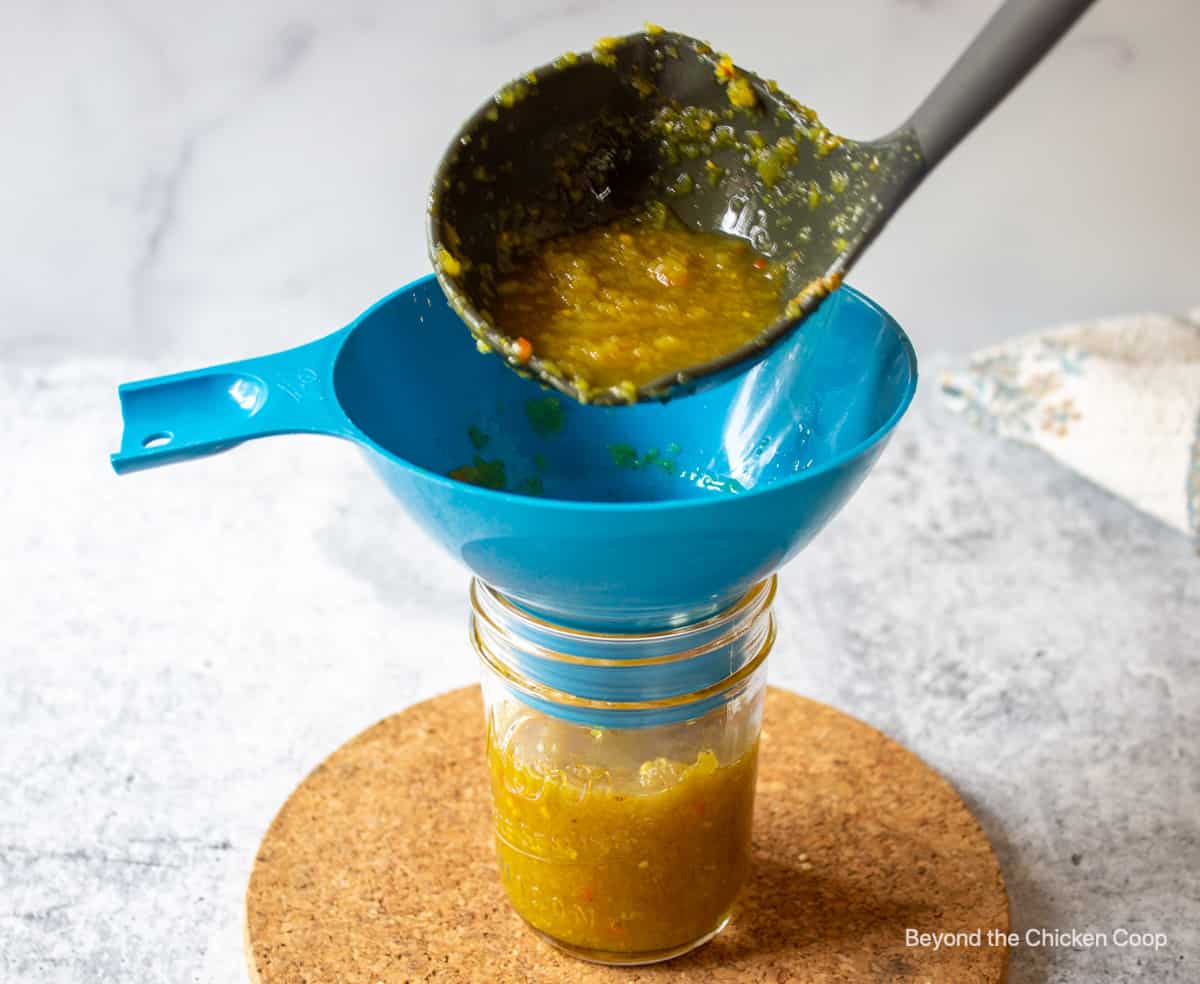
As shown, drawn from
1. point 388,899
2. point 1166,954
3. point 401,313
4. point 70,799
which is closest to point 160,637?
point 70,799

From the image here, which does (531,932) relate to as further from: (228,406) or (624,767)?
(228,406)

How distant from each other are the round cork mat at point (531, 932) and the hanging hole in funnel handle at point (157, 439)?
1.35 ft

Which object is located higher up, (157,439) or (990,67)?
(990,67)

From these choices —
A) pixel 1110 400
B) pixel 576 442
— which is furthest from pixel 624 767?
pixel 1110 400

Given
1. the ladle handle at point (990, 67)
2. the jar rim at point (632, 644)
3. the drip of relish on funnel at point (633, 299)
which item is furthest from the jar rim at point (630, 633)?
the ladle handle at point (990, 67)

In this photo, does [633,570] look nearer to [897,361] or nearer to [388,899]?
[897,361]

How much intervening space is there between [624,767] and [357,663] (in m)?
0.56

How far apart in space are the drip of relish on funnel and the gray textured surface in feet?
1.92

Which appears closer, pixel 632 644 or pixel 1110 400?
pixel 632 644

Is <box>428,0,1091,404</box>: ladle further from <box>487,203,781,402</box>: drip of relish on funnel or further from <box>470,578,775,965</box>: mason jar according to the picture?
<box>470,578,775,965</box>: mason jar

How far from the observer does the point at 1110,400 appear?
6.16ft

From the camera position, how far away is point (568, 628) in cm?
111

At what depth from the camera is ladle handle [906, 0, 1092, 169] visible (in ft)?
3.08

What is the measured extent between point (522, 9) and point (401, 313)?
0.87 m
